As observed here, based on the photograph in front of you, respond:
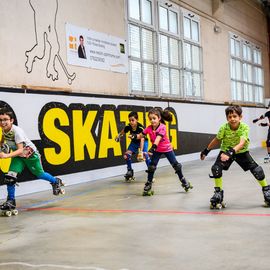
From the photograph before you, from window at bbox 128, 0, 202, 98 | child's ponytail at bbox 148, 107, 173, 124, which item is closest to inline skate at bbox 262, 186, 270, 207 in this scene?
child's ponytail at bbox 148, 107, 173, 124

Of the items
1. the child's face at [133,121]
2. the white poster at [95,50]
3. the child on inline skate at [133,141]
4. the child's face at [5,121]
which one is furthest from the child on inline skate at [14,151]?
the white poster at [95,50]

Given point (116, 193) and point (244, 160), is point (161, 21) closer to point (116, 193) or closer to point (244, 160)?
point (116, 193)

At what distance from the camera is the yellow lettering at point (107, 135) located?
32.6 feet

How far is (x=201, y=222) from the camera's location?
4.92 metres

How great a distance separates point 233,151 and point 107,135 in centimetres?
483

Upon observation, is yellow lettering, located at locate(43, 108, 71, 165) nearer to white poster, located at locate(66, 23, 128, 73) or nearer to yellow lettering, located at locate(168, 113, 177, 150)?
white poster, located at locate(66, 23, 128, 73)

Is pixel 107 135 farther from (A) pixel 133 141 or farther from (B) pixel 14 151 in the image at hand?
(B) pixel 14 151

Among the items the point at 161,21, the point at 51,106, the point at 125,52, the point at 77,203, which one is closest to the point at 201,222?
the point at 77,203

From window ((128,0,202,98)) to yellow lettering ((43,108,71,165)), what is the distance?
2972mm

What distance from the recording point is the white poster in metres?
9.38

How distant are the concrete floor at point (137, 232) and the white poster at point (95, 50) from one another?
3248 mm

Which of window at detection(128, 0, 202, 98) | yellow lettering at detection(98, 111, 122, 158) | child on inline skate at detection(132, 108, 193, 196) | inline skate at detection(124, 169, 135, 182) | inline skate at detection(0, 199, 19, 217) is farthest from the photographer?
window at detection(128, 0, 202, 98)

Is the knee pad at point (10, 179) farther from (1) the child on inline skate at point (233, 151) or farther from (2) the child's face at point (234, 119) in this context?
(2) the child's face at point (234, 119)

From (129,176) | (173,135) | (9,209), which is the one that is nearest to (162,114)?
(129,176)
